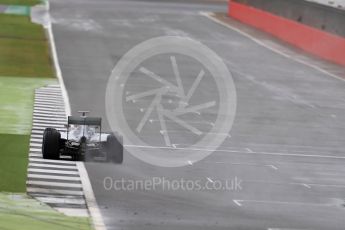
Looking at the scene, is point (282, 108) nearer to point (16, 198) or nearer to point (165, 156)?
point (165, 156)

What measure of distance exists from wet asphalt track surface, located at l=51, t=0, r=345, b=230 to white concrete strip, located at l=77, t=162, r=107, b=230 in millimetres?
145

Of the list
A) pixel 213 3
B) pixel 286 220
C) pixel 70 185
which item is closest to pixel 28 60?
pixel 70 185

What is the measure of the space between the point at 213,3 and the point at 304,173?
2798 inches

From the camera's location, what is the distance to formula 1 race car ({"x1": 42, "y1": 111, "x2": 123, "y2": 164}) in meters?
23.7

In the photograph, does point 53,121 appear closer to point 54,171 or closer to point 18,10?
point 54,171

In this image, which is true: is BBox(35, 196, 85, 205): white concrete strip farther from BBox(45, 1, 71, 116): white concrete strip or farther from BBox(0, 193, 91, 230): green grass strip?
BBox(45, 1, 71, 116): white concrete strip

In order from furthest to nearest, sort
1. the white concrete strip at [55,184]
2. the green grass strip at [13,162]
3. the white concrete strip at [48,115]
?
the white concrete strip at [48,115] < the white concrete strip at [55,184] < the green grass strip at [13,162]

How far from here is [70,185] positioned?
23.3 metres

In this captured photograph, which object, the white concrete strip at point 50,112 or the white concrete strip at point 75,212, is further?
the white concrete strip at point 50,112

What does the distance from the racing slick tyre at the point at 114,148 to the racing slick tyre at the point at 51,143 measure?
123 centimetres

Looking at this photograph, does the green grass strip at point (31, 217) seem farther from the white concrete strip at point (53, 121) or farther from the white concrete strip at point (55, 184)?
the white concrete strip at point (53, 121)

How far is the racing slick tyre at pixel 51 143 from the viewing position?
2375 centimetres

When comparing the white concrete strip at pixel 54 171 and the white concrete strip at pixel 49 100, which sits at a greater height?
the white concrete strip at pixel 54 171

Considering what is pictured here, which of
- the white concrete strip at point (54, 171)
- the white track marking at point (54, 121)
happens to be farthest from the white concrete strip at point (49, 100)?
the white concrete strip at point (54, 171)
